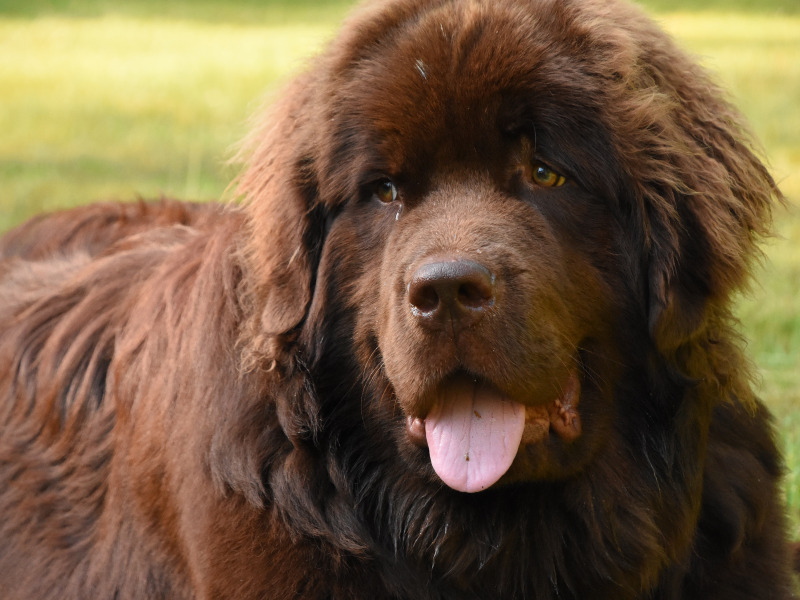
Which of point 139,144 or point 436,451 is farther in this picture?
point 139,144

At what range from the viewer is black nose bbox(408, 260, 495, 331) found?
2643 millimetres

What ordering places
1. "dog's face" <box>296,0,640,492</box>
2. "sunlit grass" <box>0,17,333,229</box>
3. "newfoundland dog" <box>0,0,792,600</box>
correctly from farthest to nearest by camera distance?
"sunlit grass" <box>0,17,333,229</box> < "newfoundland dog" <box>0,0,792,600</box> < "dog's face" <box>296,0,640,492</box>

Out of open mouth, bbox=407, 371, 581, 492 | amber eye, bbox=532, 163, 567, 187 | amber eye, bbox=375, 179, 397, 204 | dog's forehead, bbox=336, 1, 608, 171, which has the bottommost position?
open mouth, bbox=407, 371, 581, 492

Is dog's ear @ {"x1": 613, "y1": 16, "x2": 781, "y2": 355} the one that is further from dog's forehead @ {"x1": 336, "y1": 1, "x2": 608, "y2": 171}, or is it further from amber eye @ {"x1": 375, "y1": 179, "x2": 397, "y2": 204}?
amber eye @ {"x1": 375, "y1": 179, "x2": 397, "y2": 204}

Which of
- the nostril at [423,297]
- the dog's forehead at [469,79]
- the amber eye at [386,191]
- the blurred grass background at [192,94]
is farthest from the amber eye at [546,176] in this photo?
the blurred grass background at [192,94]

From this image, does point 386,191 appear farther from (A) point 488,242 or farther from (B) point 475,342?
(B) point 475,342

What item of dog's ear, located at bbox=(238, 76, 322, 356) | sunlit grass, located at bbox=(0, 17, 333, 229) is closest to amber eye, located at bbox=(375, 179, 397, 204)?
dog's ear, located at bbox=(238, 76, 322, 356)

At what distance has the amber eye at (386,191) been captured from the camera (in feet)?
10.0

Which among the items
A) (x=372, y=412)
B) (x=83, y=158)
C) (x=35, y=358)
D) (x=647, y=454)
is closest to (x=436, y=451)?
(x=372, y=412)

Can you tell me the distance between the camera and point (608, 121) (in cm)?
291

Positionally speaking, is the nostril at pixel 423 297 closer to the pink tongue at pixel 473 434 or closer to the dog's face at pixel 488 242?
the dog's face at pixel 488 242

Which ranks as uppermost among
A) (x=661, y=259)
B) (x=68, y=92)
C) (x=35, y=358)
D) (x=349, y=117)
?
(x=349, y=117)

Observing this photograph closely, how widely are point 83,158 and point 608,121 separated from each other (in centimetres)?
879

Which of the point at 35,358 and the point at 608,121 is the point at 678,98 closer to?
the point at 608,121
